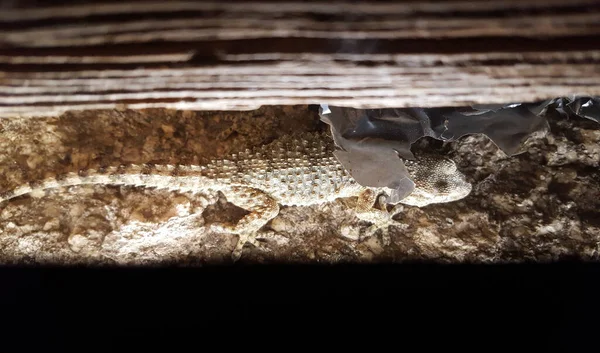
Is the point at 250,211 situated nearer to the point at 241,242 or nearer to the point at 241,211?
the point at 241,211

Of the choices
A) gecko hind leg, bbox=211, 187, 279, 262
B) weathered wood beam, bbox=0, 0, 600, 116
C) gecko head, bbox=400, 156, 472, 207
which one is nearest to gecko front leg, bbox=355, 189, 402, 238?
gecko head, bbox=400, 156, 472, 207

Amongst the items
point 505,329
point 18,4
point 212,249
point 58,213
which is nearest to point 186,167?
point 212,249

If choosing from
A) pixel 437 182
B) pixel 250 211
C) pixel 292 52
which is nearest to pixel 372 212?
pixel 437 182

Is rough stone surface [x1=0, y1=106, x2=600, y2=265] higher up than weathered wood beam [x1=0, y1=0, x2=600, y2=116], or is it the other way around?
rough stone surface [x1=0, y1=106, x2=600, y2=265]

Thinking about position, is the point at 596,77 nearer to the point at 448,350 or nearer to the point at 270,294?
the point at 448,350

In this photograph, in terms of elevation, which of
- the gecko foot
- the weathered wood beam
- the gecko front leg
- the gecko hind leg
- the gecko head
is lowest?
the weathered wood beam

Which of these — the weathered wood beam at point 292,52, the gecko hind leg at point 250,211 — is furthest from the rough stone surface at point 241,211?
the weathered wood beam at point 292,52

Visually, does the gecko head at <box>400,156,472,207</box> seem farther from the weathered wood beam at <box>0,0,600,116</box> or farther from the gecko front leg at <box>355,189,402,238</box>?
the weathered wood beam at <box>0,0,600,116</box>

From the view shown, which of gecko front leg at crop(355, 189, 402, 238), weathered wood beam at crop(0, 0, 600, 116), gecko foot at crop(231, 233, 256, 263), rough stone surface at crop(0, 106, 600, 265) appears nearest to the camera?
weathered wood beam at crop(0, 0, 600, 116)
